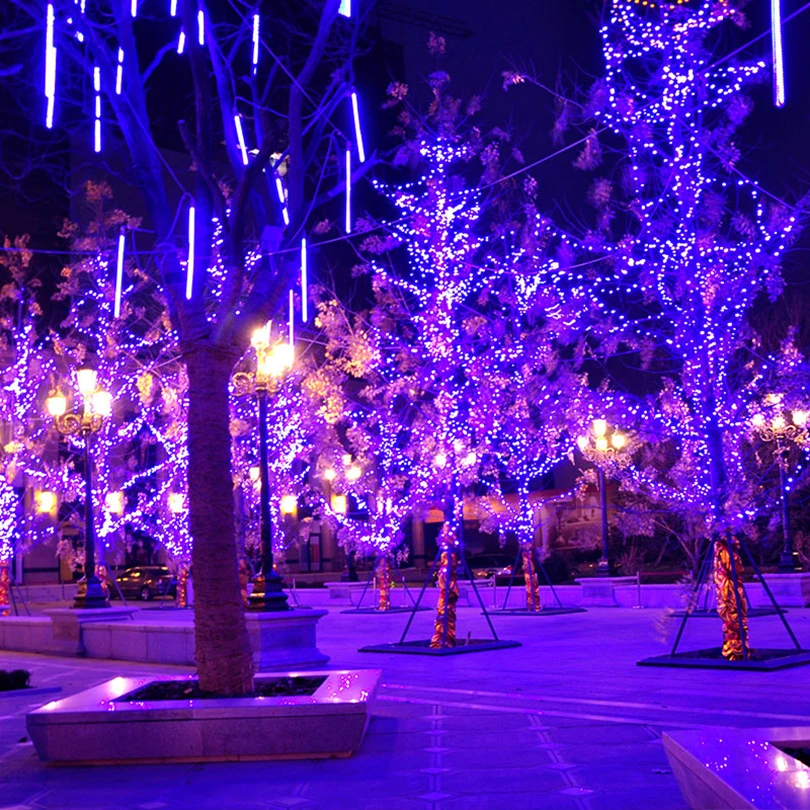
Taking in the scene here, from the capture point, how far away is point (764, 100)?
2756 cm

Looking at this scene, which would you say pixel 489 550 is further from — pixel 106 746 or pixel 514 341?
pixel 106 746

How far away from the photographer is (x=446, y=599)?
56.3 ft

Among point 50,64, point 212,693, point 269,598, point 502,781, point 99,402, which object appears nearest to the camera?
point 502,781

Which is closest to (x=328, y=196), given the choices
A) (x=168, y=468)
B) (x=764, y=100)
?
(x=764, y=100)

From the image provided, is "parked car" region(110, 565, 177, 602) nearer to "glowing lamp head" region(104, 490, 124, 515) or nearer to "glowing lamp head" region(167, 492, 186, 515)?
"glowing lamp head" region(104, 490, 124, 515)

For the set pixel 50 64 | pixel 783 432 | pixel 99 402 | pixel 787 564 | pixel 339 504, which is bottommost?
pixel 787 564

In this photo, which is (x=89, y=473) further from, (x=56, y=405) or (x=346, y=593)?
(x=346, y=593)

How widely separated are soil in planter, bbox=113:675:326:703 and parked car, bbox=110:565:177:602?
123ft

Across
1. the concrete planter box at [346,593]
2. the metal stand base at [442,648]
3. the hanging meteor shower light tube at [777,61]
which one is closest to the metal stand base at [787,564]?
the metal stand base at [442,648]

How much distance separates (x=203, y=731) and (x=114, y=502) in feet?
88.6

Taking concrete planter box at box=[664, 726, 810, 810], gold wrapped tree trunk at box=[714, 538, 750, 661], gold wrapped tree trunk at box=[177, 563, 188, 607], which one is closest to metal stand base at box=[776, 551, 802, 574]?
gold wrapped tree trunk at box=[714, 538, 750, 661]

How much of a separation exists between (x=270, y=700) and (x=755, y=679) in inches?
266

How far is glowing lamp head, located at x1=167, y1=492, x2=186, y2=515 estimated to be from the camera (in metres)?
31.1

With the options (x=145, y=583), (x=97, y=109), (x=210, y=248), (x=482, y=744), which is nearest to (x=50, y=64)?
(x=97, y=109)
